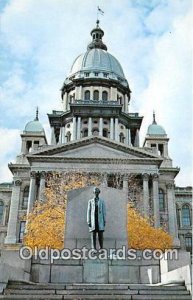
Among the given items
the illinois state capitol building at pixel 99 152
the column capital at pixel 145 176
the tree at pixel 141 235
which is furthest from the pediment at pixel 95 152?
the tree at pixel 141 235

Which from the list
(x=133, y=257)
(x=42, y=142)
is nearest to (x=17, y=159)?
(x=42, y=142)

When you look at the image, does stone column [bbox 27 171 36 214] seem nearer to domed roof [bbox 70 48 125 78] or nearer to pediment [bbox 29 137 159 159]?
pediment [bbox 29 137 159 159]

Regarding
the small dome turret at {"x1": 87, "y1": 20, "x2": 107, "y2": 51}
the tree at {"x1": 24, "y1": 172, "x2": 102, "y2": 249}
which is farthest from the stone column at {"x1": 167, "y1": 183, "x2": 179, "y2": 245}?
the small dome turret at {"x1": 87, "y1": 20, "x2": 107, "y2": 51}

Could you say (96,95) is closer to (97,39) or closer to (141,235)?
(97,39)

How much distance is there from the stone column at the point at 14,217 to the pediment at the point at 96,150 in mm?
6539

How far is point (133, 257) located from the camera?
16.5m

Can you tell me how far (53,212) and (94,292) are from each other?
97.8 feet

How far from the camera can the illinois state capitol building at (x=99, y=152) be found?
52938 millimetres

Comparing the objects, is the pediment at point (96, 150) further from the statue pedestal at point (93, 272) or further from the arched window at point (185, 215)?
the statue pedestal at point (93, 272)

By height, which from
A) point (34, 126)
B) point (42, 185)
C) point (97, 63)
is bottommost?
point (42, 185)

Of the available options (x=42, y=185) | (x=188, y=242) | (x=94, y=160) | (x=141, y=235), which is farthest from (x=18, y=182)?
(x=188, y=242)

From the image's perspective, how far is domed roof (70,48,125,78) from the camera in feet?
259

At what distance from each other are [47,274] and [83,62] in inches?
2693

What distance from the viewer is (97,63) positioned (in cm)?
7944
